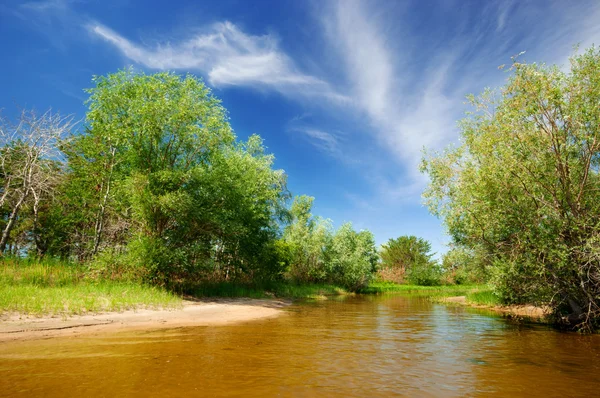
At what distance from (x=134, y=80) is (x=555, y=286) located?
25.8 m

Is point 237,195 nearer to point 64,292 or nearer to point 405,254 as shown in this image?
point 64,292

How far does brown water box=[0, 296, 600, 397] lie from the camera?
5723 mm

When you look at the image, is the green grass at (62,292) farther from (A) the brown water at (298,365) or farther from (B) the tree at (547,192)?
(B) the tree at (547,192)

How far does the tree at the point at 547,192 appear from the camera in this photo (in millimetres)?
11977

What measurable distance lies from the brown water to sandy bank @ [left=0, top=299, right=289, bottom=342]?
1.14 meters

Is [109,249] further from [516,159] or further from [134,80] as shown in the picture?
[516,159]

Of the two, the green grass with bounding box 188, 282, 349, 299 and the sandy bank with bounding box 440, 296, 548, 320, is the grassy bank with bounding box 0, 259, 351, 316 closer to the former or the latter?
the green grass with bounding box 188, 282, 349, 299

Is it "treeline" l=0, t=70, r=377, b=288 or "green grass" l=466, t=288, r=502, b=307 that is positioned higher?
"treeline" l=0, t=70, r=377, b=288

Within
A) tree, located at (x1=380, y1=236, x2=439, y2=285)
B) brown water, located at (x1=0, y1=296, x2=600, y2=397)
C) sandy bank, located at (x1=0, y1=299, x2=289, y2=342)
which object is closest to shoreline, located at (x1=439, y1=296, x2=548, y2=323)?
brown water, located at (x1=0, y1=296, x2=600, y2=397)

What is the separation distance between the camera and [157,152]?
859 inches

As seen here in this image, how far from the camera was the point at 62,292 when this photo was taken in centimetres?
1413

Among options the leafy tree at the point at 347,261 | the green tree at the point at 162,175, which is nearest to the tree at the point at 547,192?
the green tree at the point at 162,175

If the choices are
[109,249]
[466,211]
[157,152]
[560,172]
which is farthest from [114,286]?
[560,172]

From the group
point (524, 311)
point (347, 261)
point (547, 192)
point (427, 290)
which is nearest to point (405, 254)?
point (427, 290)
